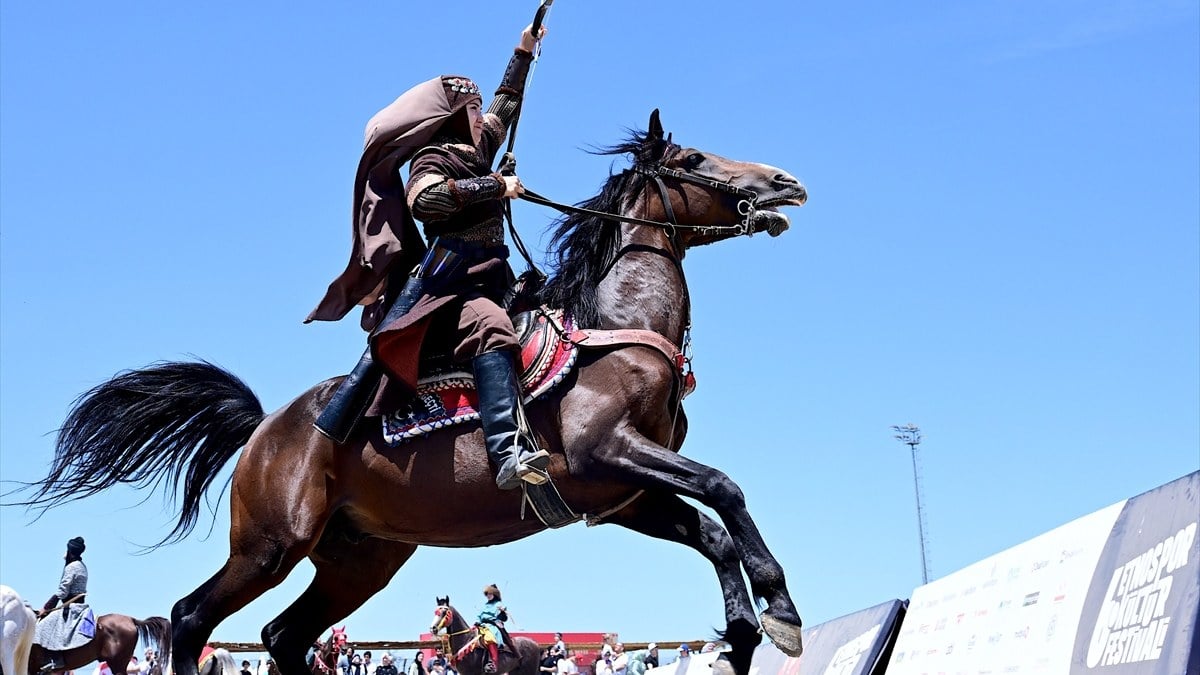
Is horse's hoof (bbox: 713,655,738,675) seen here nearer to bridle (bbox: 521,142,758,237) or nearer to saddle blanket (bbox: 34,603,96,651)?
bridle (bbox: 521,142,758,237)

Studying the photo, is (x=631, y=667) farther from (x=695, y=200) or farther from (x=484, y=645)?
(x=695, y=200)

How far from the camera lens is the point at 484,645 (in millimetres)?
21203

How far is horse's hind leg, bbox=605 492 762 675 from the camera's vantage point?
19.6ft

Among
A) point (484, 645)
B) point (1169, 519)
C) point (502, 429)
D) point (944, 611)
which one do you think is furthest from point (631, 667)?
point (1169, 519)

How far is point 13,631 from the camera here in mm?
10578

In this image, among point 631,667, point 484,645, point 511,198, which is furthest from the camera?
point 631,667

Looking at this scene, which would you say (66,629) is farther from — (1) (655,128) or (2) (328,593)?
(1) (655,128)

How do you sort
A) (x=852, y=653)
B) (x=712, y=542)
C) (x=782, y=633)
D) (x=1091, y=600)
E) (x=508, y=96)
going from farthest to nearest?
(x=852, y=653), (x=508, y=96), (x=712, y=542), (x=782, y=633), (x=1091, y=600)

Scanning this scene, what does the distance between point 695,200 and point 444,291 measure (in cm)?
149

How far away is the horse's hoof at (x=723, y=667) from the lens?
595 centimetres

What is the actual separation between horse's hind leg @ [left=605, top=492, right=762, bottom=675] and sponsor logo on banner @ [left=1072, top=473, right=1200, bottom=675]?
4.80 feet

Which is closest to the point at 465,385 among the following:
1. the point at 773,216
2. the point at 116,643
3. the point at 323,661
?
the point at 773,216

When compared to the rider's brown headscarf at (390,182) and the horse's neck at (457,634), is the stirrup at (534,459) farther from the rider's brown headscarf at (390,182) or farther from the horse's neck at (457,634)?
the horse's neck at (457,634)

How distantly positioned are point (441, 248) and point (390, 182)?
504 mm
